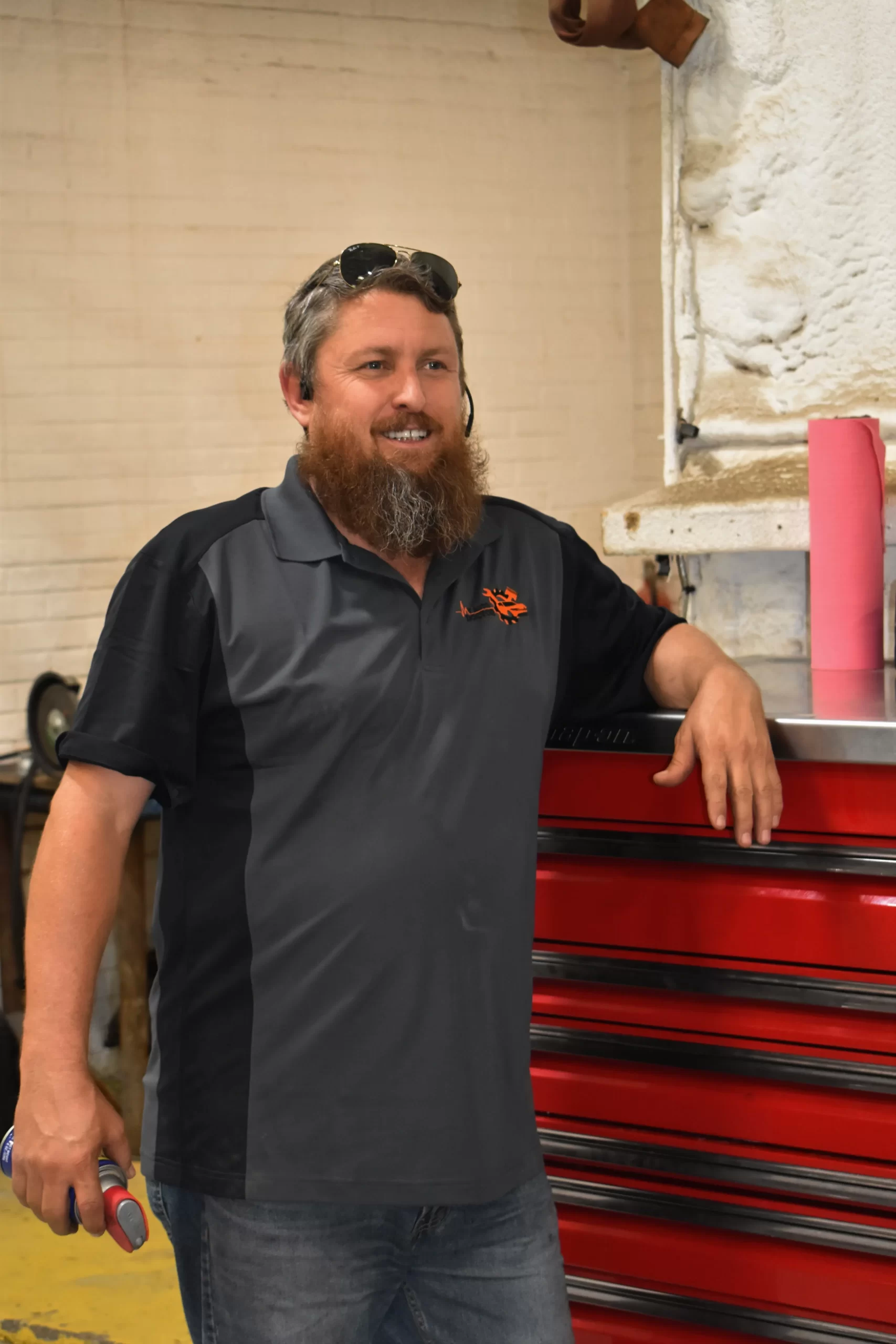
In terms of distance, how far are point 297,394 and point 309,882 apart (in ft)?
1.75

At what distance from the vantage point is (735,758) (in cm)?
141

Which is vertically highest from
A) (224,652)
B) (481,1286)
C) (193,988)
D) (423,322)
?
(423,322)

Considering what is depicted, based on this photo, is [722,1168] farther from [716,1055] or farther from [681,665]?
[681,665]

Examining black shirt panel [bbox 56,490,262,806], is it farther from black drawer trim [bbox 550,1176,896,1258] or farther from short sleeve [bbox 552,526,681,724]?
black drawer trim [bbox 550,1176,896,1258]

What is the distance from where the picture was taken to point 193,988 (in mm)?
1265

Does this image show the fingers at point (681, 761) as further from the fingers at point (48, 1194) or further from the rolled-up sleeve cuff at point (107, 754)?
the fingers at point (48, 1194)

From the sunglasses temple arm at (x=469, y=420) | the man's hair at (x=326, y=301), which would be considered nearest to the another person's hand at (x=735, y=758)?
the sunglasses temple arm at (x=469, y=420)

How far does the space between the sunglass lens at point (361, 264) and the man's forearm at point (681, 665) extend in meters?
0.51

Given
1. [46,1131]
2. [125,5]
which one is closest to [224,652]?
[46,1131]

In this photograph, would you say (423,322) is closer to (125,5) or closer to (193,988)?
(193,988)

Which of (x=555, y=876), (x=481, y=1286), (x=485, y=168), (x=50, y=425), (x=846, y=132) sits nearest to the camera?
(x=481, y=1286)

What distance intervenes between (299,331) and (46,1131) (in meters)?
0.82

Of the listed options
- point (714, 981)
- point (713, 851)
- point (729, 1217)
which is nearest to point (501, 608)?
point (713, 851)

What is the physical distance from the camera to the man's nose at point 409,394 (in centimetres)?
137
